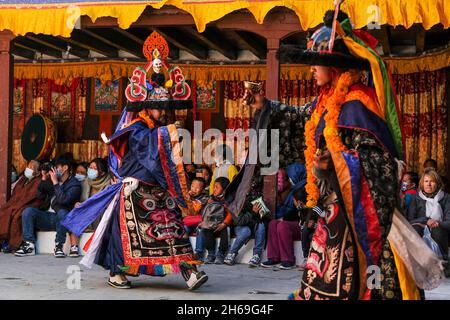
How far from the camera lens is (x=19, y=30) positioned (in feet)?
36.2

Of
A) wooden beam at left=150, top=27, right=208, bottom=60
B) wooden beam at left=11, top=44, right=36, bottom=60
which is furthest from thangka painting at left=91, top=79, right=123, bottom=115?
wooden beam at left=150, top=27, right=208, bottom=60

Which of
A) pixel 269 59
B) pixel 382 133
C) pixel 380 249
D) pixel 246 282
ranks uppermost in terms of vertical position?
pixel 269 59

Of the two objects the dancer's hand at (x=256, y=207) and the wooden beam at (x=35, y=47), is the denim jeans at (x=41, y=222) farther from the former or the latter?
the wooden beam at (x=35, y=47)

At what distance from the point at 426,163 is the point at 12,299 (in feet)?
21.6

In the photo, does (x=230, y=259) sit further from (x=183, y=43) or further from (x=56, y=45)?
(x=56, y=45)

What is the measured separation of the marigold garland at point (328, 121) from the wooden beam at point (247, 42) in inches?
273

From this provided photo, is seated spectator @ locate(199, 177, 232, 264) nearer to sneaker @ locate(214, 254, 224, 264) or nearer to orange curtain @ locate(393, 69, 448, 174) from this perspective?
sneaker @ locate(214, 254, 224, 264)

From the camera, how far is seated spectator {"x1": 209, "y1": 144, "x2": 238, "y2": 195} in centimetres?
1190

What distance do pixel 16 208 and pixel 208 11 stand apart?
3.57m

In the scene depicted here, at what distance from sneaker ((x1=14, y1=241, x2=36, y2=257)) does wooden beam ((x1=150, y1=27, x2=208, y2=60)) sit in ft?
10.7

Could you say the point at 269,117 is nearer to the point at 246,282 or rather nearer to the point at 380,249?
the point at 380,249

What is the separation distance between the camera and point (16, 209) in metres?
11.3

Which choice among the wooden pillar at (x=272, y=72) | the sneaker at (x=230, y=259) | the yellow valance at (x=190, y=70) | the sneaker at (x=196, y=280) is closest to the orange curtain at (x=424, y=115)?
the yellow valance at (x=190, y=70)
